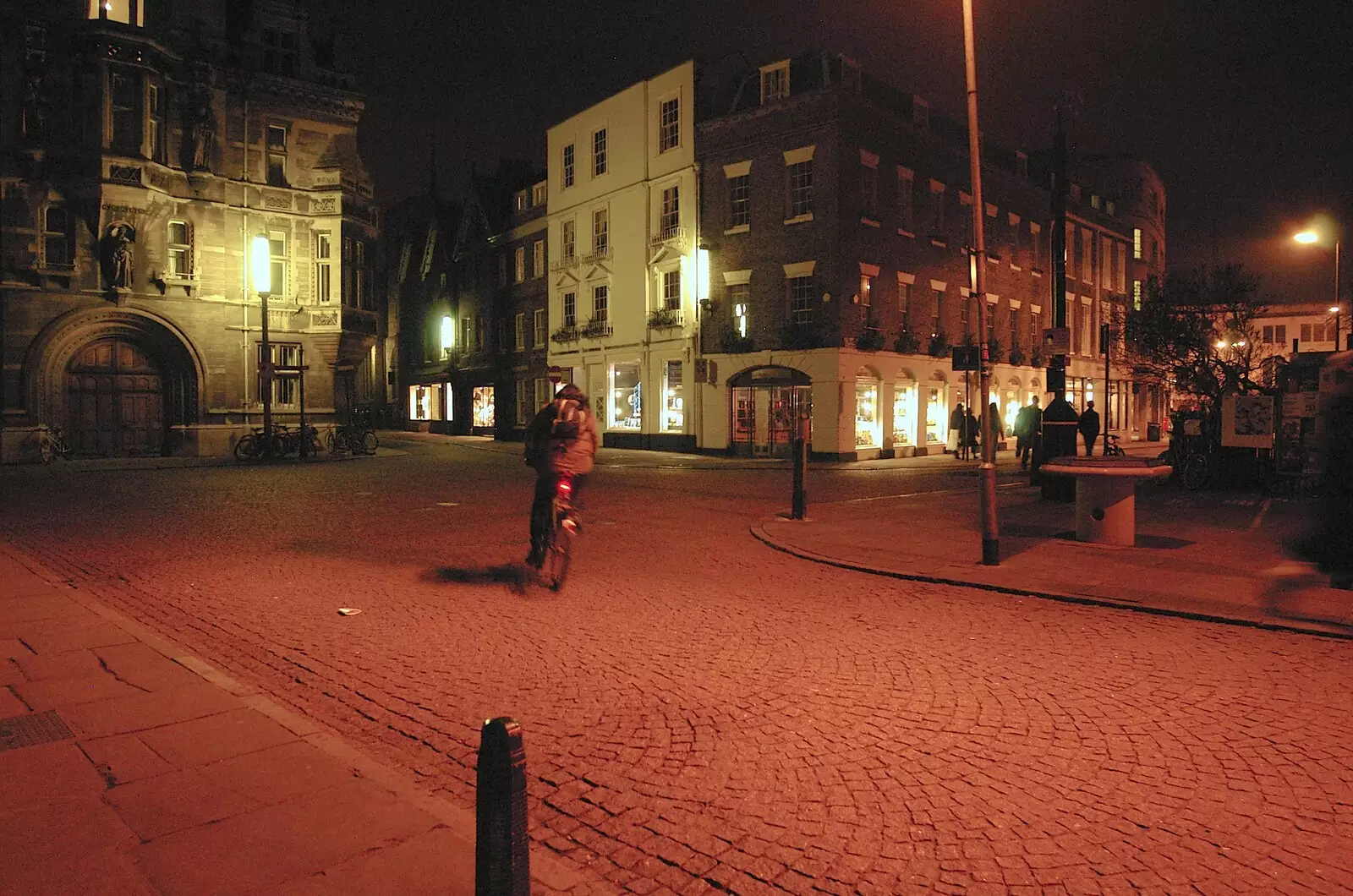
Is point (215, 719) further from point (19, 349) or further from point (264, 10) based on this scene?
point (264, 10)

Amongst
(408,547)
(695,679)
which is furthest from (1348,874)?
(408,547)

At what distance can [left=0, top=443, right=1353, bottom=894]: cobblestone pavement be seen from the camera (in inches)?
133

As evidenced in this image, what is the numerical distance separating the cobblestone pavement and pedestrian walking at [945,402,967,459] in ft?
72.9

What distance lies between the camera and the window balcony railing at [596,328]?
36.9 metres

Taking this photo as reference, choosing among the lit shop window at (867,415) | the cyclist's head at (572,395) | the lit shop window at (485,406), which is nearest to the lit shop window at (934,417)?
the lit shop window at (867,415)

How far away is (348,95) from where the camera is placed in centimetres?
3381

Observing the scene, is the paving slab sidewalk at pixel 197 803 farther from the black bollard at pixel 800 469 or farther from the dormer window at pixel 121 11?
the dormer window at pixel 121 11

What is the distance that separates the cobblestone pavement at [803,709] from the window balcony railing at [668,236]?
964 inches

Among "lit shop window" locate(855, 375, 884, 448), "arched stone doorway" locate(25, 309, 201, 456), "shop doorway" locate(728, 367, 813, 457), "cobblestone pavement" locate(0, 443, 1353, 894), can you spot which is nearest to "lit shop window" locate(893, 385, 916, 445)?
"lit shop window" locate(855, 375, 884, 448)

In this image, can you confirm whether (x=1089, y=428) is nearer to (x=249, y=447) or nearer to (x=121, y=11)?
(x=249, y=447)

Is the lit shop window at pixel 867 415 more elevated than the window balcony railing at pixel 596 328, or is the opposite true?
the window balcony railing at pixel 596 328

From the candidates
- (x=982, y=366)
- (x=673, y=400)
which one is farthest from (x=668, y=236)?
(x=982, y=366)

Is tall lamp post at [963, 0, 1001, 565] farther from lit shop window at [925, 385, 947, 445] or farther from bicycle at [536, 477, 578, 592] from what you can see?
lit shop window at [925, 385, 947, 445]

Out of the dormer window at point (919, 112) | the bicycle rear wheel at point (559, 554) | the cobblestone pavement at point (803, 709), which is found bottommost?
the cobblestone pavement at point (803, 709)
